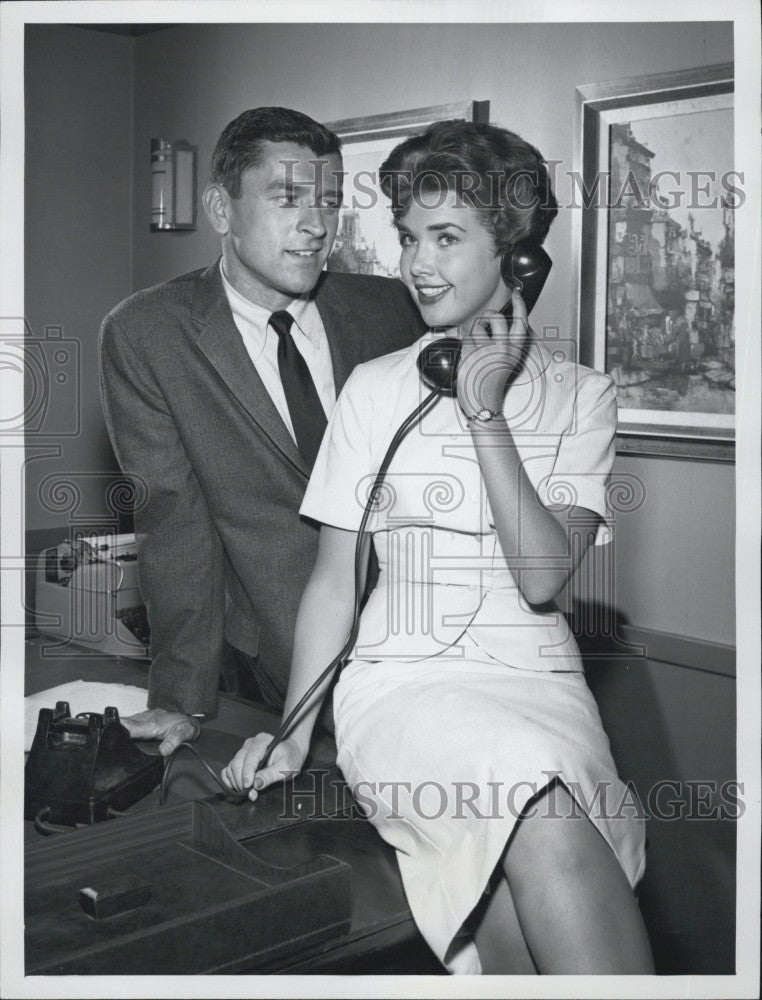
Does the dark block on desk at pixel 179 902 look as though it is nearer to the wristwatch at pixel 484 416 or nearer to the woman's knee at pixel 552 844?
the woman's knee at pixel 552 844

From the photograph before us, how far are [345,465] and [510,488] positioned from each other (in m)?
0.22

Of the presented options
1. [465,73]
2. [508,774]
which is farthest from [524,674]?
[465,73]

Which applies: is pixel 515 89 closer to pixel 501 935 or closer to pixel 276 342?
pixel 276 342

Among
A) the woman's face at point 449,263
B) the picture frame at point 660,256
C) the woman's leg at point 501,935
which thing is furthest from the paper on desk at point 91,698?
the picture frame at point 660,256

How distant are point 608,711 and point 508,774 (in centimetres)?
48

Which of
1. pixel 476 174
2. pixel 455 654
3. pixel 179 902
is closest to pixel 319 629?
pixel 455 654

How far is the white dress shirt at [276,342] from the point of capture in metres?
1.39

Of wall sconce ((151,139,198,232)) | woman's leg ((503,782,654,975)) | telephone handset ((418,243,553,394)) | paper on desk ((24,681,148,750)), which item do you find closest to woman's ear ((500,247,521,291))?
telephone handset ((418,243,553,394))

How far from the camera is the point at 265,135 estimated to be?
1.31 meters

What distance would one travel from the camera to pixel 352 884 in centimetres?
101

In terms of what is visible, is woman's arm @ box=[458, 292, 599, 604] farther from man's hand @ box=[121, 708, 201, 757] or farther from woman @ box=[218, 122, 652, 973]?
man's hand @ box=[121, 708, 201, 757]

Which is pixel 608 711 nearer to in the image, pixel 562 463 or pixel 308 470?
pixel 562 463

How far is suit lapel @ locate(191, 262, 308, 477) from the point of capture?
1.36 meters

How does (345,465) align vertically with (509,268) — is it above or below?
below
